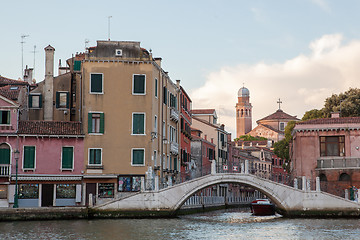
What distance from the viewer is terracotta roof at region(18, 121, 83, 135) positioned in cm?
4116

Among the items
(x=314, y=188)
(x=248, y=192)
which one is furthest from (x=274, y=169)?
(x=314, y=188)

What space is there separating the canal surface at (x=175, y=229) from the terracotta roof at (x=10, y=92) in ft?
30.2

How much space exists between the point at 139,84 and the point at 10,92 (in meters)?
8.21

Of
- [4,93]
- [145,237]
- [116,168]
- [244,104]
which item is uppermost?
[244,104]

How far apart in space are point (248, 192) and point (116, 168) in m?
50.9

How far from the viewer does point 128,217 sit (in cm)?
3841

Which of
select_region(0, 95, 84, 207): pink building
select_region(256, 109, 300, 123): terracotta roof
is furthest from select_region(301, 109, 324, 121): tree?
select_region(256, 109, 300, 123): terracotta roof

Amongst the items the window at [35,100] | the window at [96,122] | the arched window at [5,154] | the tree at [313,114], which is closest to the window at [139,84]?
the window at [96,122]

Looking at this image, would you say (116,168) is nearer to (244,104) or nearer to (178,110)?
(178,110)

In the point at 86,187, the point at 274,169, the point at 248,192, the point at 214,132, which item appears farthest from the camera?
the point at 274,169

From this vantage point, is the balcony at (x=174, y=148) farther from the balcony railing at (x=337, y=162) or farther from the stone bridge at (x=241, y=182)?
the balcony railing at (x=337, y=162)

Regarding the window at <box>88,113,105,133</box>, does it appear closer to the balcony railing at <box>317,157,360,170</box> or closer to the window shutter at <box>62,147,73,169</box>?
the window shutter at <box>62,147,73,169</box>

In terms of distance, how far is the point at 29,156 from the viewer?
41125mm

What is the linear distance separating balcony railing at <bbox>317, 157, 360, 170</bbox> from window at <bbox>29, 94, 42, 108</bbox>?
1955cm
